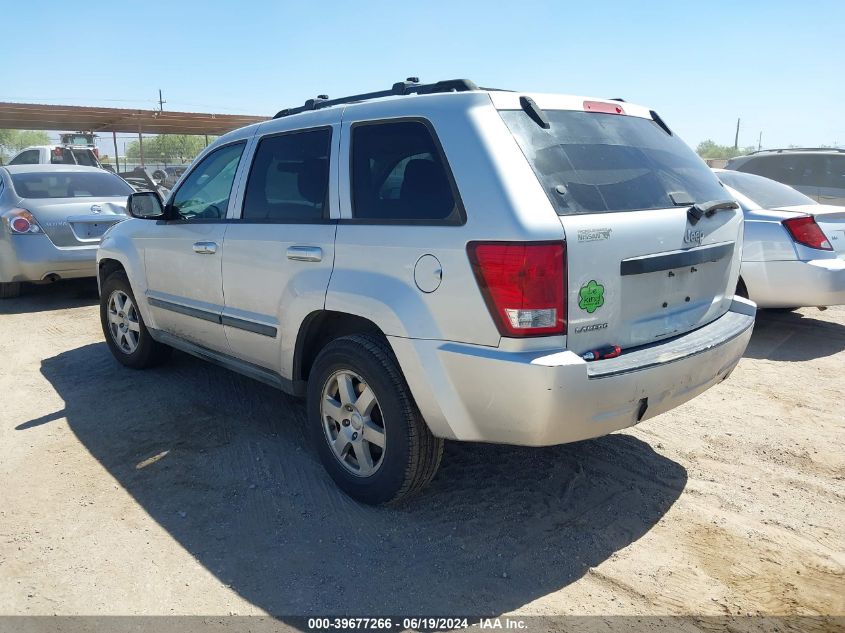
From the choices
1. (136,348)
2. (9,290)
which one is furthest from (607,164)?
(9,290)

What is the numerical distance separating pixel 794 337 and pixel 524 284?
16.0 ft

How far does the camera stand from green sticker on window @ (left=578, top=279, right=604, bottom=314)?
2734 mm

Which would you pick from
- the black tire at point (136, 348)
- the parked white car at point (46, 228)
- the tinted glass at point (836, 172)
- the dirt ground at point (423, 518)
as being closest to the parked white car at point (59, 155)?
the parked white car at point (46, 228)

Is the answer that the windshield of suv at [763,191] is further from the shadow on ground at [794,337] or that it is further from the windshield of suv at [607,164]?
the windshield of suv at [607,164]

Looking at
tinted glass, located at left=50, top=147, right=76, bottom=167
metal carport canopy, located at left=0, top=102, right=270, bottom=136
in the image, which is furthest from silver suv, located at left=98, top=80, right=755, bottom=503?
metal carport canopy, located at left=0, top=102, right=270, bottom=136

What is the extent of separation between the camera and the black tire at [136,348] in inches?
210

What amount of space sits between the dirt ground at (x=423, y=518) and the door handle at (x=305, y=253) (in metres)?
1.21

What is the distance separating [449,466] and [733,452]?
169cm

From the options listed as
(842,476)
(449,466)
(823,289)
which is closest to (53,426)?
(449,466)

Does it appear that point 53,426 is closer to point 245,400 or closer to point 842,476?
point 245,400

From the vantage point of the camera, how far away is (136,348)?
5434 millimetres

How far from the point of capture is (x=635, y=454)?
12.8 feet

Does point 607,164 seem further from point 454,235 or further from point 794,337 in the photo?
point 794,337

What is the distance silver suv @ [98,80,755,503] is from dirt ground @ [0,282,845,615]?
42cm
